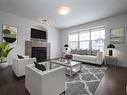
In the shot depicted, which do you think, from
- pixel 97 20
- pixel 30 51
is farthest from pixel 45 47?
pixel 97 20

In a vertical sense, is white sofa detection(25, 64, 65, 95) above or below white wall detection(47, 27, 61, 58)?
below

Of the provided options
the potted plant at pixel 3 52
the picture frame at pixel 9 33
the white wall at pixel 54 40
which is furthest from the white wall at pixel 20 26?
the white wall at pixel 54 40

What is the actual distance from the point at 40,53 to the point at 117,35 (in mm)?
5015

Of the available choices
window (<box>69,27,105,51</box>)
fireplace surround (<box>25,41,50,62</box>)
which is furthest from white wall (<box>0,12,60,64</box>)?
window (<box>69,27,105,51</box>)

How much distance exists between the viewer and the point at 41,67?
1.59m

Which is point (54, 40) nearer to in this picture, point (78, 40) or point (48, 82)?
point (78, 40)

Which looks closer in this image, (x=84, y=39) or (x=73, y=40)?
(x=84, y=39)

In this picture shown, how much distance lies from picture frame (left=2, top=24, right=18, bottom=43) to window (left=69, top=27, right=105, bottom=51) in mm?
4159

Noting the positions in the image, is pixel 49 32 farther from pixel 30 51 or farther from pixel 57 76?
pixel 57 76

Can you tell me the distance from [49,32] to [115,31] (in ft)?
15.1

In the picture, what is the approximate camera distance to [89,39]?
5.64 metres

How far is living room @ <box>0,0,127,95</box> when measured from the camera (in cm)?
Result: 215

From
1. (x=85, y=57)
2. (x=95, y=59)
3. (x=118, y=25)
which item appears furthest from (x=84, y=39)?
(x=118, y=25)

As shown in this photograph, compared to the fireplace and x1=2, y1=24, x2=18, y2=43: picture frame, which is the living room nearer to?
x1=2, y1=24, x2=18, y2=43: picture frame
